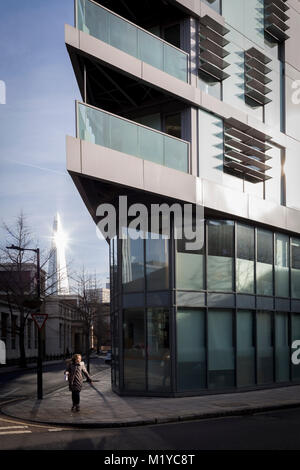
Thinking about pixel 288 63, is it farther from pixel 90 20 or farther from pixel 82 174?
pixel 82 174

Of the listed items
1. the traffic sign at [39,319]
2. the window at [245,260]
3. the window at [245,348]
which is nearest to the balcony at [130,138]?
the window at [245,260]

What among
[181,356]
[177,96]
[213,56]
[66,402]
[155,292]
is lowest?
[66,402]

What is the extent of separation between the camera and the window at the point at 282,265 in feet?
68.7

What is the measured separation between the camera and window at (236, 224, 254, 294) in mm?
19000

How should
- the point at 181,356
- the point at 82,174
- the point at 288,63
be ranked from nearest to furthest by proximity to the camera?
the point at 82,174 → the point at 181,356 → the point at 288,63

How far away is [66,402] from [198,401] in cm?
412

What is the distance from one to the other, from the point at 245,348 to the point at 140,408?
5.96 m

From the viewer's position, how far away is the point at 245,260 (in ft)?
63.4

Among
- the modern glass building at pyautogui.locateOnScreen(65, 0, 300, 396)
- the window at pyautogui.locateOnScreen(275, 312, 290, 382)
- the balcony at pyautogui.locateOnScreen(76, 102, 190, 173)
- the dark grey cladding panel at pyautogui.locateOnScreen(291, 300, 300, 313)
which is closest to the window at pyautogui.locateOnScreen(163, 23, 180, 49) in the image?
the modern glass building at pyautogui.locateOnScreen(65, 0, 300, 396)

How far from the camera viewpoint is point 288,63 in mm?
22484

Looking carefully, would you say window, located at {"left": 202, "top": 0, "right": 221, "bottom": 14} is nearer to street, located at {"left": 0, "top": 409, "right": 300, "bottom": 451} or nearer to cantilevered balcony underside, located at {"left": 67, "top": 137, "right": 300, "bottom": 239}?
cantilevered balcony underside, located at {"left": 67, "top": 137, "right": 300, "bottom": 239}

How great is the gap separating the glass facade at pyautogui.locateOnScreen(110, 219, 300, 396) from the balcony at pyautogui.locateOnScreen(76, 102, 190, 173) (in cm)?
278

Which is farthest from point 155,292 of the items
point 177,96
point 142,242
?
point 177,96

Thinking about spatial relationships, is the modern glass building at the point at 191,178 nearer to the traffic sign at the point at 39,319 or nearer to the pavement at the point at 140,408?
the pavement at the point at 140,408
